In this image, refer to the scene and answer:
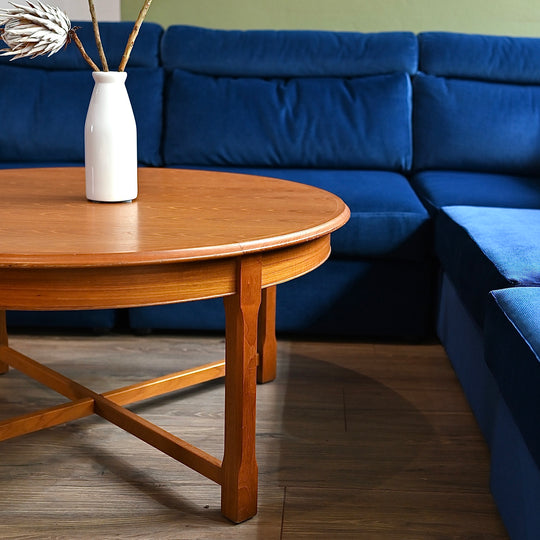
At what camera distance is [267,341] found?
187 cm

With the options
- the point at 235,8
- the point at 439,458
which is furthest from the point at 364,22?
the point at 439,458

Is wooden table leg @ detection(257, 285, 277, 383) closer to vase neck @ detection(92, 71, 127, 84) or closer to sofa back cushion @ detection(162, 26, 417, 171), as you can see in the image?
vase neck @ detection(92, 71, 127, 84)

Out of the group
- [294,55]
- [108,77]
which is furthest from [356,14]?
[108,77]

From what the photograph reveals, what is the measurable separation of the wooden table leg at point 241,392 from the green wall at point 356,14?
7.19 feet

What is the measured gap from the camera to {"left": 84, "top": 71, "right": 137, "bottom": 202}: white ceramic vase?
141 centimetres

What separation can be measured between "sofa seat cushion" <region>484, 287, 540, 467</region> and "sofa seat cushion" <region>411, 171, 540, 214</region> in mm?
840

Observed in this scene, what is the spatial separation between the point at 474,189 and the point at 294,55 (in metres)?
0.84

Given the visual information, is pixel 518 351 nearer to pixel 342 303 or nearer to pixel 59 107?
pixel 342 303

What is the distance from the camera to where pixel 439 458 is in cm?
155

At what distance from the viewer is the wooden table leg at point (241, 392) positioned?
120 centimetres

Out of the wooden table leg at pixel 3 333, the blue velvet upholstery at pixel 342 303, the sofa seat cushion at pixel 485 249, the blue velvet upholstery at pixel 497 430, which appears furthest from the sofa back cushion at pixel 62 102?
the blue velvet upholstery at pixel 497 430

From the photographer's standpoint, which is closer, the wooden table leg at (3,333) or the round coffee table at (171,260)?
the round coffee table at (171,260)

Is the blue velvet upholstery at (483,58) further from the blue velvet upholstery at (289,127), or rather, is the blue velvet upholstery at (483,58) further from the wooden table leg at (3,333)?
the wooden table leg at (3,333)

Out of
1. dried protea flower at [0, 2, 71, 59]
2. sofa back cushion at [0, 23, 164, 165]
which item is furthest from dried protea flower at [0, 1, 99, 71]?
sofa back cushion at [0, 23, 164, 165]
